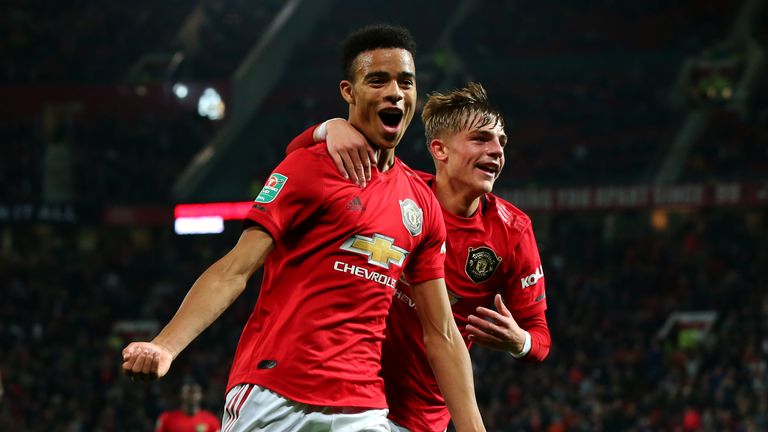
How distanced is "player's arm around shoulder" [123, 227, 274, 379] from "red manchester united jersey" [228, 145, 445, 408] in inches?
3.4

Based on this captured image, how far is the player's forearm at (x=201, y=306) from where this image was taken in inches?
133

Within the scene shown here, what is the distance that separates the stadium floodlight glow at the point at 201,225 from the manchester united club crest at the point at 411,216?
1946cm

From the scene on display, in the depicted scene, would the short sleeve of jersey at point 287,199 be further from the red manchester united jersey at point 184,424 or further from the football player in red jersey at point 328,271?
the red manchester united jersey at point 184,424

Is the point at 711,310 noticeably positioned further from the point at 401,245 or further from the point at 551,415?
the point at 401,245

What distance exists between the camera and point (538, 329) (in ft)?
16.9

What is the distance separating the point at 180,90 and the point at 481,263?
25813 millimetres

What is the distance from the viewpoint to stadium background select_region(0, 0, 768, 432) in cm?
1864

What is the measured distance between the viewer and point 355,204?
153 inches

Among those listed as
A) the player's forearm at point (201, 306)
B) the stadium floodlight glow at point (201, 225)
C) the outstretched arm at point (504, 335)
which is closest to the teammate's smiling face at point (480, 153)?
the outstretched arm at point (504, 335)

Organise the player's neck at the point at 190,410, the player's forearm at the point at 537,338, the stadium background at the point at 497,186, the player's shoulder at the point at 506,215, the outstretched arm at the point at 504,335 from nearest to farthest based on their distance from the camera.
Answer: the outstretched arm at the point at 504,335
the player's forearm at the point at 537,338
the player's shoulder at the point at 506,215
the player's neck at the point at 190,410
the stadium background at the point at 497,186

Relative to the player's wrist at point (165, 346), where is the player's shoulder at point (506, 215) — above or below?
above

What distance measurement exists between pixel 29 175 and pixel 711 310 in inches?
657

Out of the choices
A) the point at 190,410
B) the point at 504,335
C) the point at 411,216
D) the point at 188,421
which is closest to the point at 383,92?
the point at 411,216

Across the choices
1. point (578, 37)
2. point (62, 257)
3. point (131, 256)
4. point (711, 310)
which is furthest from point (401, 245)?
point (578, 37)
